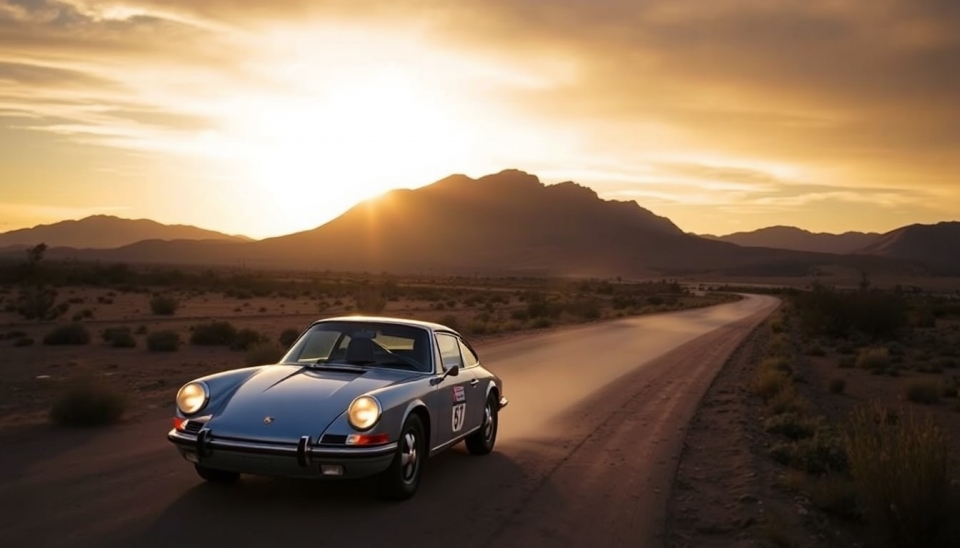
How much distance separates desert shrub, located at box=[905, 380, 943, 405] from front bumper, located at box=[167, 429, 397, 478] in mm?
15587

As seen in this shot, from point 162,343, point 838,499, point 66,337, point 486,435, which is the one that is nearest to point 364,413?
point 486,435

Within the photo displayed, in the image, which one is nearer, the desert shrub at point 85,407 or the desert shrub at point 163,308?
the desert shrub at point 85,407

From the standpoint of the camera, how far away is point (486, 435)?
10680 mm

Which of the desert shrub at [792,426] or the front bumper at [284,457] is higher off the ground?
the front bumper at [284,457]

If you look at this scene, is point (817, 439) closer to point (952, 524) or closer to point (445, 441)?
point (952, 524)

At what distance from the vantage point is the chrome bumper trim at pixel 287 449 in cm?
723

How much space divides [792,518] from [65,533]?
624 centimetres

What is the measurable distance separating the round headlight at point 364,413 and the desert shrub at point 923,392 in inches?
615

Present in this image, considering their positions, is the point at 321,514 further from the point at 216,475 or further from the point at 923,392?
the point at 923,392

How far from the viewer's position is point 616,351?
26.4 metres

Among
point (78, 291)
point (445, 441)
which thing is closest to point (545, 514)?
Answer: point (445, 441)

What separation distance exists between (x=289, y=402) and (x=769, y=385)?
40.4 ft

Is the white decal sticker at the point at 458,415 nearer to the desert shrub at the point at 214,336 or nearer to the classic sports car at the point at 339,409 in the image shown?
the classic sports car at the point at 339,409

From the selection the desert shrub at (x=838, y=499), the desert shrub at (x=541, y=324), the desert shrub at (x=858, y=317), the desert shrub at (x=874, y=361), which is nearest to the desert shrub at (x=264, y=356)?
the desert shrub at (x=838, y=499)
